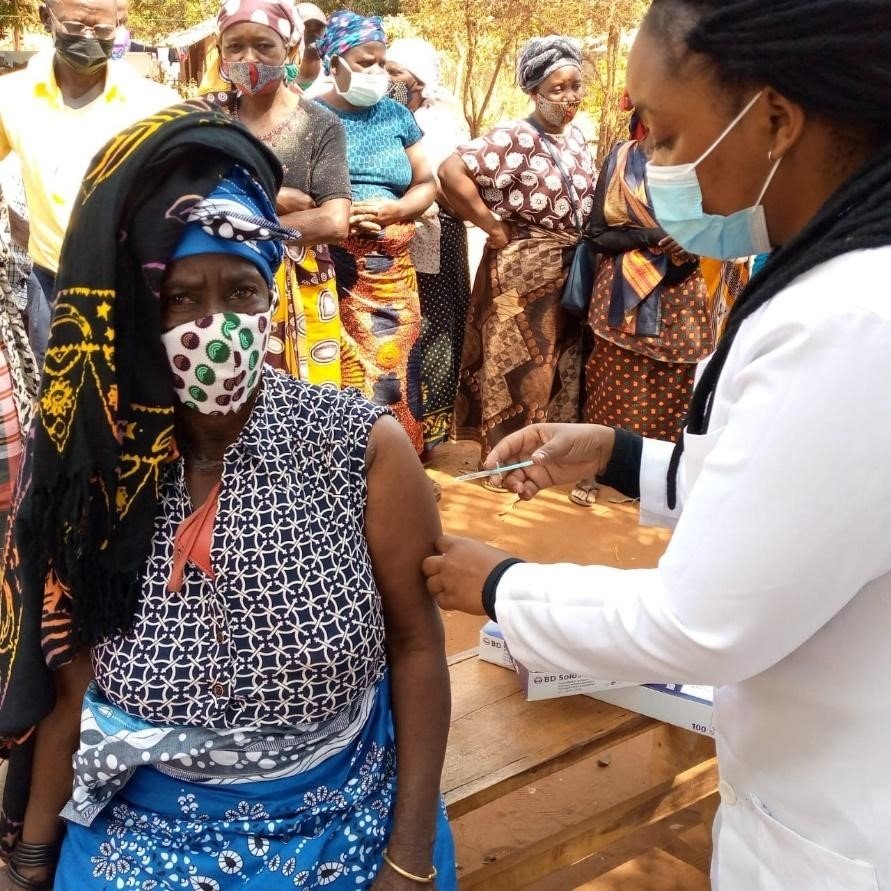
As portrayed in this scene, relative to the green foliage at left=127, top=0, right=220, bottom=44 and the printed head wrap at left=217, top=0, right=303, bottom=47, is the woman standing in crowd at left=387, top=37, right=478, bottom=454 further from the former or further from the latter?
the green foliage at left=127, top=0, right=220, bottom=44

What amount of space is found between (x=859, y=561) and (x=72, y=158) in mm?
3572

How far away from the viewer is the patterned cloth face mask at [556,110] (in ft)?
17.3

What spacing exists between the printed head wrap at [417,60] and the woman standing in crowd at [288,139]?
186 cm

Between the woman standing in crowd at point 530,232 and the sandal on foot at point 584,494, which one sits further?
the sandal on foot at point 584,494

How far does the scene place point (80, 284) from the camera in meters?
1.52

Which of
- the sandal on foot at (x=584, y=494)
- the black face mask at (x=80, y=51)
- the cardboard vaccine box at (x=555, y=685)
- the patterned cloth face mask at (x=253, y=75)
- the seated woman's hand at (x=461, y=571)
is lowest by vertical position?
the sandal on foot at (x=584, y=494)

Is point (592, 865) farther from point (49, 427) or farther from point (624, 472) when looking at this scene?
point (49, 427)

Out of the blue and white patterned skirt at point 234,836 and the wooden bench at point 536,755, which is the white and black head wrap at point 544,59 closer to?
the wooden bench at point 536,755

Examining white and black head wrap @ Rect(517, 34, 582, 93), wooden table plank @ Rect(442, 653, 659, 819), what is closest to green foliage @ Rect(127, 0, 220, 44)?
white and black head wrap @ Rect(517, 34, 582, 93)

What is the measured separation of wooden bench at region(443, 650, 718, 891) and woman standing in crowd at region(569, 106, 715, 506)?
2.84 meters

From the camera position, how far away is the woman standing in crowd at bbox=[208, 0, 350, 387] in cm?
414

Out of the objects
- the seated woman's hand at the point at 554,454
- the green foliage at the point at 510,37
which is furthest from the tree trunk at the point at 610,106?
the seated woman's hand at the point at 554,454

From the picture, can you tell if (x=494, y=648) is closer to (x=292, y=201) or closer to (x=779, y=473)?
(x=779, y=473)

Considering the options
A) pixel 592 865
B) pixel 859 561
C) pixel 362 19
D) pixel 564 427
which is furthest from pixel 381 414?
pixel 362 19
